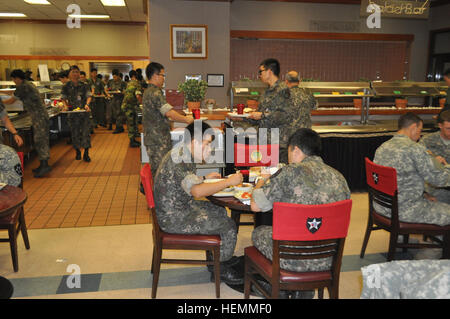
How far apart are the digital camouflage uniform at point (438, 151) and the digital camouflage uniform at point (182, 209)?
208 cm

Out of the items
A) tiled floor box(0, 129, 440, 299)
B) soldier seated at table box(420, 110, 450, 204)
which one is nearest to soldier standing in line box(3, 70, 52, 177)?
tiled floor box(0, 129, 440, 299)

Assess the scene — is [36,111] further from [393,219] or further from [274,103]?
[393,219]

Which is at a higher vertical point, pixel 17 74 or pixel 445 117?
pixel 17 74

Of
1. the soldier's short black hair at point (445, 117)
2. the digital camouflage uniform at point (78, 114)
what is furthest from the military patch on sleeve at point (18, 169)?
the digital camouflage uniform at point (78, 114)

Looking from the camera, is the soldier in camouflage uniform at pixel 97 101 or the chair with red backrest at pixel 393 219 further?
the soldier in camouflage uniform at pixel 97 101

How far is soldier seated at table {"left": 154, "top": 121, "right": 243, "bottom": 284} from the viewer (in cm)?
259

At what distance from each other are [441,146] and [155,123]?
310cm

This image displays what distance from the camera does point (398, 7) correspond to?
5.64m

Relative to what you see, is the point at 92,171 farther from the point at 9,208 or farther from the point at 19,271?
the point at 9,208

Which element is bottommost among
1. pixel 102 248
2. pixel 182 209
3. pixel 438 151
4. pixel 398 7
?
pixel 102 248

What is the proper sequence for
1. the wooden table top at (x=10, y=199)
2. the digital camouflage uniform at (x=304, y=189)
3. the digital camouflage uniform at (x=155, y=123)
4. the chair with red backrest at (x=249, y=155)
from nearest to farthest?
the digital camouflage uniform at (x=304, y=189) → the wooden table top at (x=10, y=199) → the chair with red backrest at (x=249, y=155) → the digital camouflage uniform at (x=155, y=123)

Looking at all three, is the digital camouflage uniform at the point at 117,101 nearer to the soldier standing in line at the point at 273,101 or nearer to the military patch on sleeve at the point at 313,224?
the soldier standing in line at the point at 273,101

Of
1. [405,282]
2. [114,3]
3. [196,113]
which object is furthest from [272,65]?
[114,3]

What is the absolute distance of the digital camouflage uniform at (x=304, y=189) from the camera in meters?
2.18
